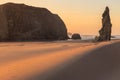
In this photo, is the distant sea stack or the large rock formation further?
the distant sea stack

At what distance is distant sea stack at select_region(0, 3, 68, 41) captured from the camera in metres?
53.3

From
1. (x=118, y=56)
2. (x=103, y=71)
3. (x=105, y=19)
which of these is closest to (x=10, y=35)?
(x=105, y=19)

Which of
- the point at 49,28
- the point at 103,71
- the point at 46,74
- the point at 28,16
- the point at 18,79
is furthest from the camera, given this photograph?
the point at 49,28

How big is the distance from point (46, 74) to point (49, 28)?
56.1 m

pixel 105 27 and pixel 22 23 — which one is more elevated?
pixel 22 23

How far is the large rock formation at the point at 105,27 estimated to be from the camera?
42.1m

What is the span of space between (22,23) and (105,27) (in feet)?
57.6

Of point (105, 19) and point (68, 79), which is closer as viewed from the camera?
point (68, 79)

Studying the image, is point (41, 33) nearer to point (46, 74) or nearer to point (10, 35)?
point (10, 35)

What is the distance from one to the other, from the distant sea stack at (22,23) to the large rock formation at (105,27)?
545 inches

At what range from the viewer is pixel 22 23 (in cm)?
5562

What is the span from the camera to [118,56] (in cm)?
1434

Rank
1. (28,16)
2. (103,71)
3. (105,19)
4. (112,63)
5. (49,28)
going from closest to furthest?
(103,71) → (112,63) → (105,19) → (28,16) → (49,28)

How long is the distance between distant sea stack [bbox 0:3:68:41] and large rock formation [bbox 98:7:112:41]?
13849 millimetres
